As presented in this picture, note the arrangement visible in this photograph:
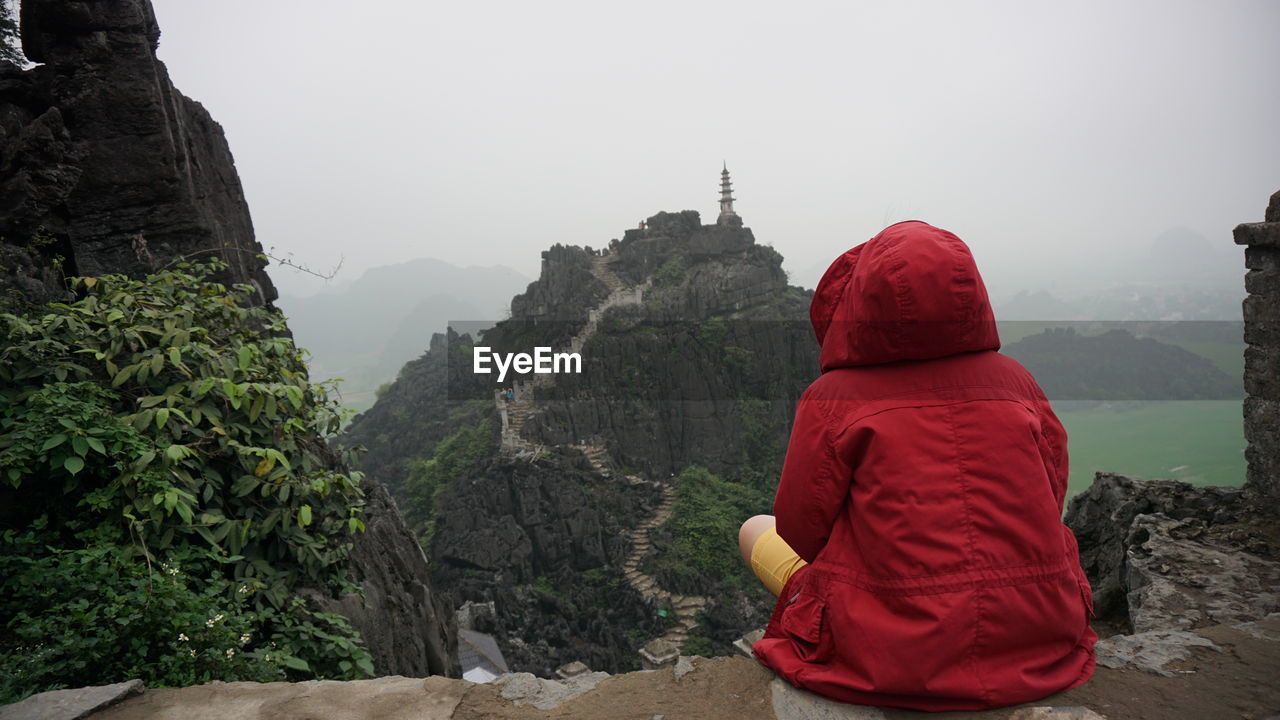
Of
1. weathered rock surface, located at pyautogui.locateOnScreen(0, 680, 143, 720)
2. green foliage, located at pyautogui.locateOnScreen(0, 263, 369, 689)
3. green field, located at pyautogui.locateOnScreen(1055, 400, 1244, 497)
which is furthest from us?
green field, located at pyautogui.locateOnScreen(1055, 400, 1244, 497)

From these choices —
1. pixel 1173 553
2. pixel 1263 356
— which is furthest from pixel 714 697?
pixel 1263 356

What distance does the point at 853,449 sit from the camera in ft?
4.49

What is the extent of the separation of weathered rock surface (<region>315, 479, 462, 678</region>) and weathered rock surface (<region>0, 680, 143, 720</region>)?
38.7 inches

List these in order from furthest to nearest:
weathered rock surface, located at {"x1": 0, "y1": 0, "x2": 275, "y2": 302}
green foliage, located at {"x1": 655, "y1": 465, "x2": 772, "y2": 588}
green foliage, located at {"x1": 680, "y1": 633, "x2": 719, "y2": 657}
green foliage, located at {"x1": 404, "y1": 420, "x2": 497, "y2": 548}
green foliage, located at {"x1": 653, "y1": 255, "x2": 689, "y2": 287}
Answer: green foliage, located at {"x1": 653, "y1": 255, "x2": 689, "y2": 287}
green foliage, located at {"x1": 404, "y1": 420, "x2": 497, "y2": 548}
green foliage, located at {"x1": 655, "y1": 465, "x2": 772, "y2": 588}
green foliage, located at {"x1": 680, "y1": 633, "x2": 719, "y2": 657}
weathered rock surface, located at {"x1": 0, "y1": 0, "x2": 275, "y2": 302}

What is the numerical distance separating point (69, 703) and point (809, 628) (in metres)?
1.88

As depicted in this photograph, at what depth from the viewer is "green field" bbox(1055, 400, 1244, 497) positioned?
3.76 meters

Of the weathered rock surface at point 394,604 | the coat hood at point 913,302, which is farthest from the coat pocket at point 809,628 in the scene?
the weathered rock surface at point 394,604

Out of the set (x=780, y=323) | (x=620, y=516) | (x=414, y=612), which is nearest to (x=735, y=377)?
(x=780, y=323)

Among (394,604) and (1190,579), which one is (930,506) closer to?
(1190,579)

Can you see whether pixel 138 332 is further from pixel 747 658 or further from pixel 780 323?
pixel 780 323

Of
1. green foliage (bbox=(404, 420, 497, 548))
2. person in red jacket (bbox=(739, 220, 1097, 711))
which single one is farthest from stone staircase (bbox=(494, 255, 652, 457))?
person in red jacket (bbox=(739, 220, 1097, 711))

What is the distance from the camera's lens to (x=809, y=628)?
4.79ft

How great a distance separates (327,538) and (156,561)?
88 centimetres

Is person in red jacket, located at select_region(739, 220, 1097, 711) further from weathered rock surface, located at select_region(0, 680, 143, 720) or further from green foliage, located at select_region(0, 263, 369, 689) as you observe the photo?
green foliage, located at select_region(0, 263, 369, 689)
